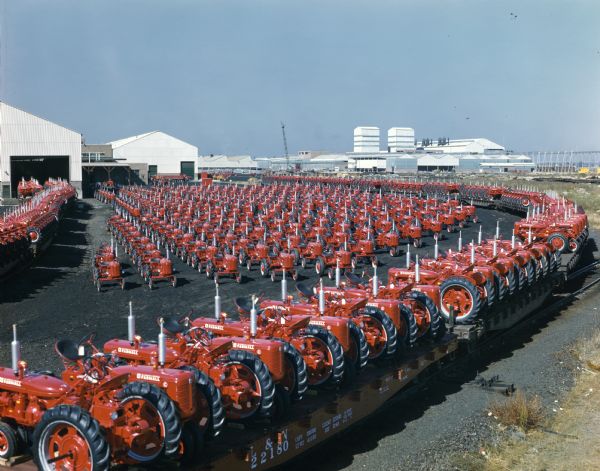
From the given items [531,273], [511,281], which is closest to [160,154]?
[531,273]

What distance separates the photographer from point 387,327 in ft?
37.8

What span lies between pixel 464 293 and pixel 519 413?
14.6 ft

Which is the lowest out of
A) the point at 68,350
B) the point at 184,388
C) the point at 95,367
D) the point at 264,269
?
the point at 264,269

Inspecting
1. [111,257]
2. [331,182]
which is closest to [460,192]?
[331,182]

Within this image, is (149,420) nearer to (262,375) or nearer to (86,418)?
(86,418)

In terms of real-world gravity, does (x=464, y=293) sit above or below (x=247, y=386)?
above

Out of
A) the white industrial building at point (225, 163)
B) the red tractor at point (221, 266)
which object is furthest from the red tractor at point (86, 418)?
the white industrial building at point (225, 163)

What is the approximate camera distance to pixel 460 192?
53.6 metres

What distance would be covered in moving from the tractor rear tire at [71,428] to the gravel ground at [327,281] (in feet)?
10.7

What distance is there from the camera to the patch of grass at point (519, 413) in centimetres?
1070

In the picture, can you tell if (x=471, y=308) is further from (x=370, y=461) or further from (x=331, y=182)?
(x=331, y=182)

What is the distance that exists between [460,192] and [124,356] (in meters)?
47.1

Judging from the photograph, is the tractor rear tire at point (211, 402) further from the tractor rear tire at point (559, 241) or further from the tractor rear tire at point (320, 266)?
the tractor rear tire at point (559, 241)

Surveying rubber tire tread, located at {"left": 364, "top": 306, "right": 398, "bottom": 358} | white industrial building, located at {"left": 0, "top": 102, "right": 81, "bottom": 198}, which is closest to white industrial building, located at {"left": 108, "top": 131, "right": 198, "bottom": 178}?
white industrial building, located at {"left": 0, "top": 102, "right": 81, "bottom": 198}
